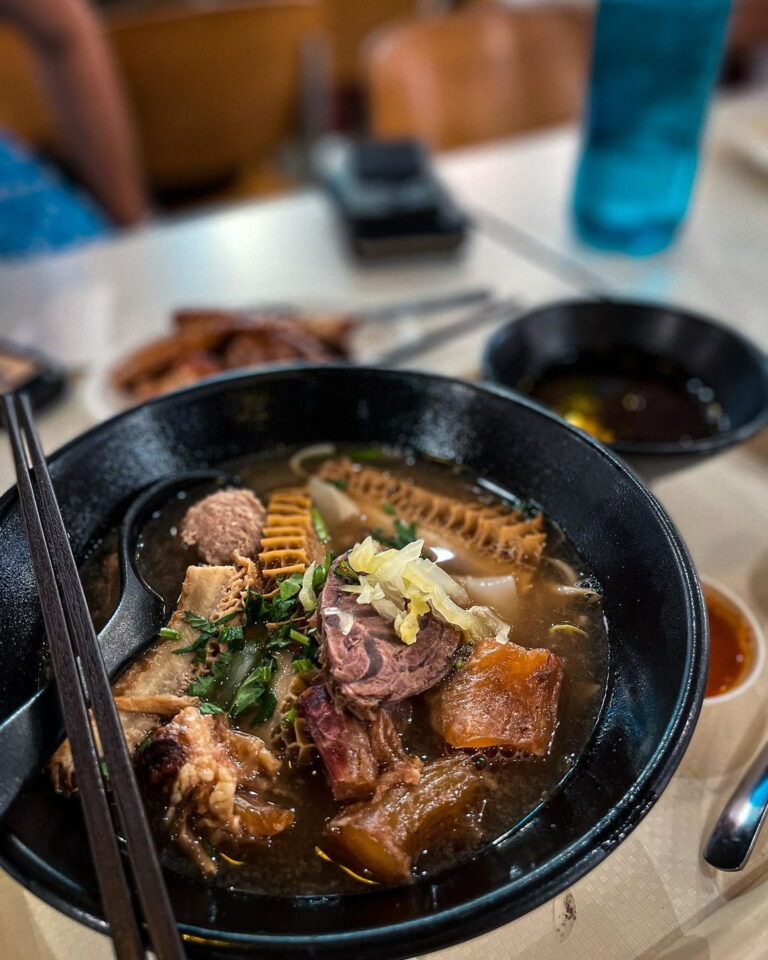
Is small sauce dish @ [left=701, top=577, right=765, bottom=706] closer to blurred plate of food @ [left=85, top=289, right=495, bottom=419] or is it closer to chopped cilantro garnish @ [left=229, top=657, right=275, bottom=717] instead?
chopped cilantro garnish @ [left=229, top=657, right=275, bottom=717]

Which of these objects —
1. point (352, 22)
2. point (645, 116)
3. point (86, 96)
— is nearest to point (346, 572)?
point (645, 116)

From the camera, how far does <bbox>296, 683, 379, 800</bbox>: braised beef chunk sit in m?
0.90

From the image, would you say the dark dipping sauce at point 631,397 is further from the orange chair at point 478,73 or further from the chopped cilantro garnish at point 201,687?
the orange chair at point 478,73

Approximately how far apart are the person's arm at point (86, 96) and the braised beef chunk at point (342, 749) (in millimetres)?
2813

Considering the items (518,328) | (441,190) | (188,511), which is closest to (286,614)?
(188,511)

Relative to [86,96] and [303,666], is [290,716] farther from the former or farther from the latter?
[86,96]

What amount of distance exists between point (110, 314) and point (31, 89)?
2861 millimetres

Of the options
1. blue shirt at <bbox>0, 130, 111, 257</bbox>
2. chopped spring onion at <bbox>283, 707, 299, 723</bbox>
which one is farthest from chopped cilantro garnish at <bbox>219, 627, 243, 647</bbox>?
blue shirt at <bbox>0, 130, 111, 257</bbox>

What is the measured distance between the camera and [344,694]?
92cm

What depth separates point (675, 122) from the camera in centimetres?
222

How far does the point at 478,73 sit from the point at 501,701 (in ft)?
10.8

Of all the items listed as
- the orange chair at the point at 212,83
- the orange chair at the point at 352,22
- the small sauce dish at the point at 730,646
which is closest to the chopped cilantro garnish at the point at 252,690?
the small sauce dish at the point at 730,646

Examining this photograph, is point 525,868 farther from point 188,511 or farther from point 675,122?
point 675,122

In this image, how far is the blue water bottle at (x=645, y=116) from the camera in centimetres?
208
